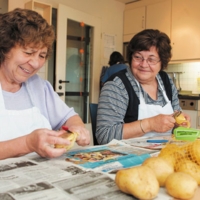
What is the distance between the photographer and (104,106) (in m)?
1.42

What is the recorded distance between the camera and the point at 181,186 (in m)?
0.54

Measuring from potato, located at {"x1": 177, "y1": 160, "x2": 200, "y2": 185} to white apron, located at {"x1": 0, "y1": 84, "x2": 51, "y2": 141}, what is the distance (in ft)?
2.18

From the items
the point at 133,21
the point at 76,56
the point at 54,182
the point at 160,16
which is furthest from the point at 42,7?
the point at 54,182

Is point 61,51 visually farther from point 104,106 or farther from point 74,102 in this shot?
point 104,106

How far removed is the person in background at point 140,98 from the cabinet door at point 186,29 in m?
2.00

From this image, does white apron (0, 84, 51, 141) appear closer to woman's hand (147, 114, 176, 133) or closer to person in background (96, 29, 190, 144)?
person in background (96, 29, 190, 144)

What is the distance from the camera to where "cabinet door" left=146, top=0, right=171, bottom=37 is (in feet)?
12.2

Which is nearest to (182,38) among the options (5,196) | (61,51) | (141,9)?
(141,9)

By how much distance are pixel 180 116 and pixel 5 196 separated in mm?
999

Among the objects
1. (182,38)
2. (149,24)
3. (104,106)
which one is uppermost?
(149,24)

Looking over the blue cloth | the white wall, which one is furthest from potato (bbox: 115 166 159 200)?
the white wall

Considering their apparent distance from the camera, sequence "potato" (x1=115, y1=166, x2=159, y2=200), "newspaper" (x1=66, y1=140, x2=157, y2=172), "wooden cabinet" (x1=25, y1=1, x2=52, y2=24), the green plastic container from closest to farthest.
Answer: "potato" (x1=115, y1=166, x2=159, y2=200) → "newspaper" (x1=66, y1=140, x2=157, y2=172) → the green plastic container → "wooden cabinet" (x1=25, y1=1, x2=52, y2=24)

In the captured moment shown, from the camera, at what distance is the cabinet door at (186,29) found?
3.42 meters

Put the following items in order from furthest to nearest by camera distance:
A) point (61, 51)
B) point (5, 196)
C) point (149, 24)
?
point (149, 24), point (61, 51), point (5, 196)
